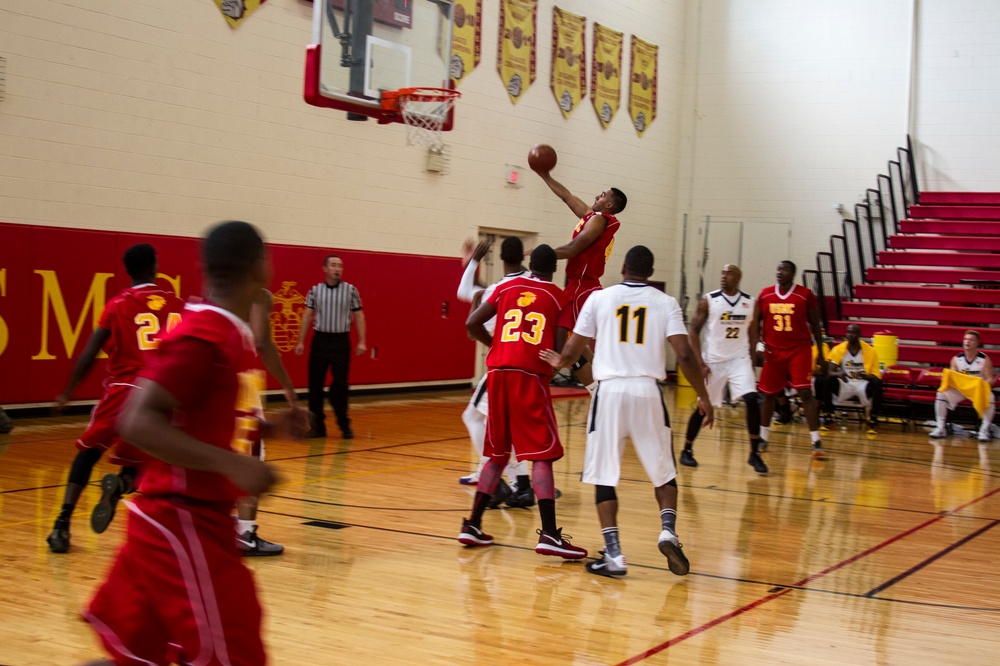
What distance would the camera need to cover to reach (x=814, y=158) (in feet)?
67.1

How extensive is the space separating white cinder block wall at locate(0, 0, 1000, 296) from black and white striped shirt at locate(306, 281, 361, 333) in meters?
2.27

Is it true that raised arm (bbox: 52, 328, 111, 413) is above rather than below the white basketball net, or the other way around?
below

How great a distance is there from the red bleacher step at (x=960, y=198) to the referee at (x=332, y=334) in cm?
1278

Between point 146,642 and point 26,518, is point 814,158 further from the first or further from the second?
point 146,642

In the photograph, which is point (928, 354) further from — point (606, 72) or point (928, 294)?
point (606, 72)

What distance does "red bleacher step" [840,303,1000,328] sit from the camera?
1666 cm

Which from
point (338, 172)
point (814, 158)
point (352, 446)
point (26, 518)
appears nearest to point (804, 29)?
point (814, 158)

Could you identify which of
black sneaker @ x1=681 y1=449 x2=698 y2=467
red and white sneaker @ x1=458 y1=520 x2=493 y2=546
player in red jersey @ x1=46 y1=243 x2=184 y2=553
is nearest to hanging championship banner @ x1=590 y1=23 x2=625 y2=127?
black sneaker @ x1=681 y1=449 x2=698 y2=467

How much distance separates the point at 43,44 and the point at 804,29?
1489cm

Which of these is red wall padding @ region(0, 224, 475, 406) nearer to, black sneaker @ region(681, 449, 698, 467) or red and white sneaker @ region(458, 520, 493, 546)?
black sneaker @ region(681, 449, 698, 467)

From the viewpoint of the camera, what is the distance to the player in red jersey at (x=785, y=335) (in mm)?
10812

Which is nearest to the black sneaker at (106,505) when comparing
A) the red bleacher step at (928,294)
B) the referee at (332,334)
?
the referee at (332,334)

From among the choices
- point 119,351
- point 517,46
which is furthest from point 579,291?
point 517,46

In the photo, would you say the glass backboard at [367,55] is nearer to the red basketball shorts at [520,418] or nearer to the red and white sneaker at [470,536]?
the red basketball shorts at [520,418]
